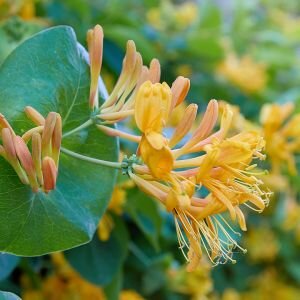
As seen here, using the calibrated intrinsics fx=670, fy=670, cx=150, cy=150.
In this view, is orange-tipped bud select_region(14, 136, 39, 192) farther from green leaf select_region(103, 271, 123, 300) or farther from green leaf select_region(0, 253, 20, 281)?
green leaf select_region(103, 271, 123, 300)

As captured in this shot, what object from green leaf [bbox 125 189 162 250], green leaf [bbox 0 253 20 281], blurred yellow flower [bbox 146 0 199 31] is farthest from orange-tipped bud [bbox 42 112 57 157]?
blurred yellow flower [bbox 146 0 199 31]

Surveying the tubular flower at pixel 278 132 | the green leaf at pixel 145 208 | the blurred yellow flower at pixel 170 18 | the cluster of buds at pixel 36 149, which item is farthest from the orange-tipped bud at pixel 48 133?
the blurred yellow flower at pixel 170 18

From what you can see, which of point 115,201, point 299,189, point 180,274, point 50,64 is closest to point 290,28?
point 299,189

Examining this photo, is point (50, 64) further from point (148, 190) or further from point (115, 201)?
point (115, 201)

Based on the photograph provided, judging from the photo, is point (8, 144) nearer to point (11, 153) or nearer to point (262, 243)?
point (11, 153)

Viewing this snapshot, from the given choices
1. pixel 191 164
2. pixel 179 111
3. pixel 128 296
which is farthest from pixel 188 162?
pixel 179 111

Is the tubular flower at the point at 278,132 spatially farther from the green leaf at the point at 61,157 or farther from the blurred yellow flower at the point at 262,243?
the blurred yellow flower at the point at 262,243
